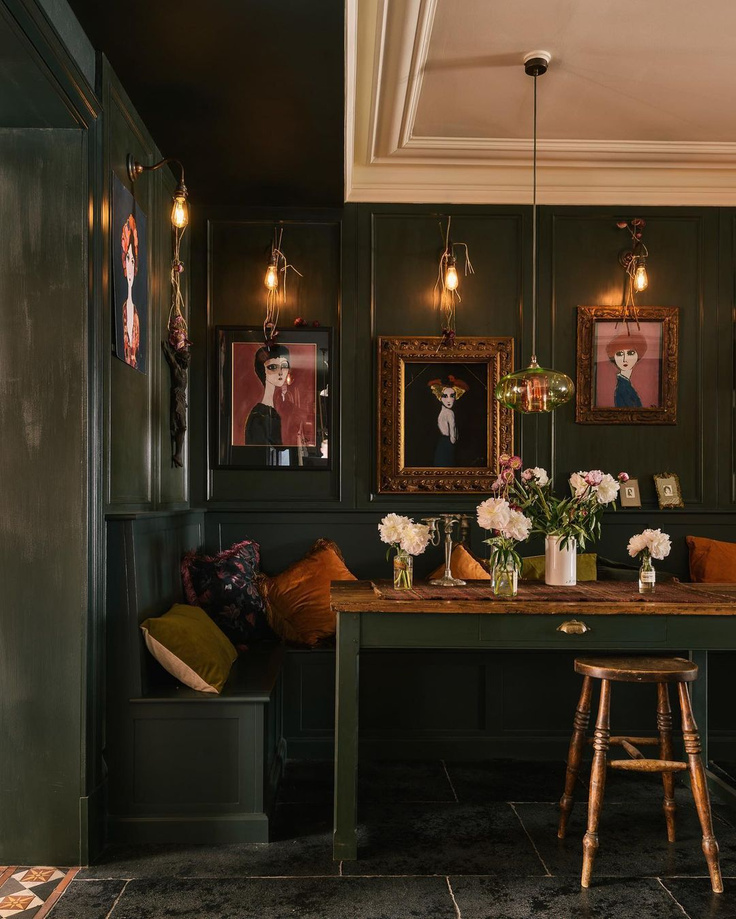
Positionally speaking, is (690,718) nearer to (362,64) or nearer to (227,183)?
(362,64)

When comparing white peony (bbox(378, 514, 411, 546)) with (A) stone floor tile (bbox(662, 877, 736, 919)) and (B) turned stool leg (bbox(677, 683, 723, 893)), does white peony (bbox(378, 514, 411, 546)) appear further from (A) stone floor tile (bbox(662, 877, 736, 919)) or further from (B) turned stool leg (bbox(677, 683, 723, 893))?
(A) stone floor tile (bbox(662, 877, 736, 919))

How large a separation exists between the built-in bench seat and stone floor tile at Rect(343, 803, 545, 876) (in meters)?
0.45

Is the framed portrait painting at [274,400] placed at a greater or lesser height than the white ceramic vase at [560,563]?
greater

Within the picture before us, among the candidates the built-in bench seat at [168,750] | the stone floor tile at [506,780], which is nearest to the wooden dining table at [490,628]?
the built-in bench seat at [168,750]

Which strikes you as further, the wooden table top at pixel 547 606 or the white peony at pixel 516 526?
the white peony at pixel 516 526

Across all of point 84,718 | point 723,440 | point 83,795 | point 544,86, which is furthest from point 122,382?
point 723,440

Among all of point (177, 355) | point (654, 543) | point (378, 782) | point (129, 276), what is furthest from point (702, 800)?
point (177, 355)

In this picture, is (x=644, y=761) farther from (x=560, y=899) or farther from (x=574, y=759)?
(x=560, y=899)

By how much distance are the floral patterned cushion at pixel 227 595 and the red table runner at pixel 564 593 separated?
1.00 meters

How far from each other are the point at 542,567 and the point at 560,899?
1944mm

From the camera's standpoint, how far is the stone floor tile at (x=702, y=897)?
274 centimetres

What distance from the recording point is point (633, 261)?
5.00 meters

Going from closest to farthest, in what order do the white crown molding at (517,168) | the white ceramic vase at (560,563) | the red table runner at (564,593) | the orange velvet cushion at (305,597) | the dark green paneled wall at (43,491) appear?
the dark green paneled wall at (43,491) → the red table runner at (564,593) → the white ceramic vase at (560,563) → the orange velvet cushion at (305,597) → the white crown molding at (517,168)

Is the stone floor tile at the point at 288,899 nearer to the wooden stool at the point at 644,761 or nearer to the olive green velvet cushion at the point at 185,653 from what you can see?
the wooden stool at the point at 644,761
